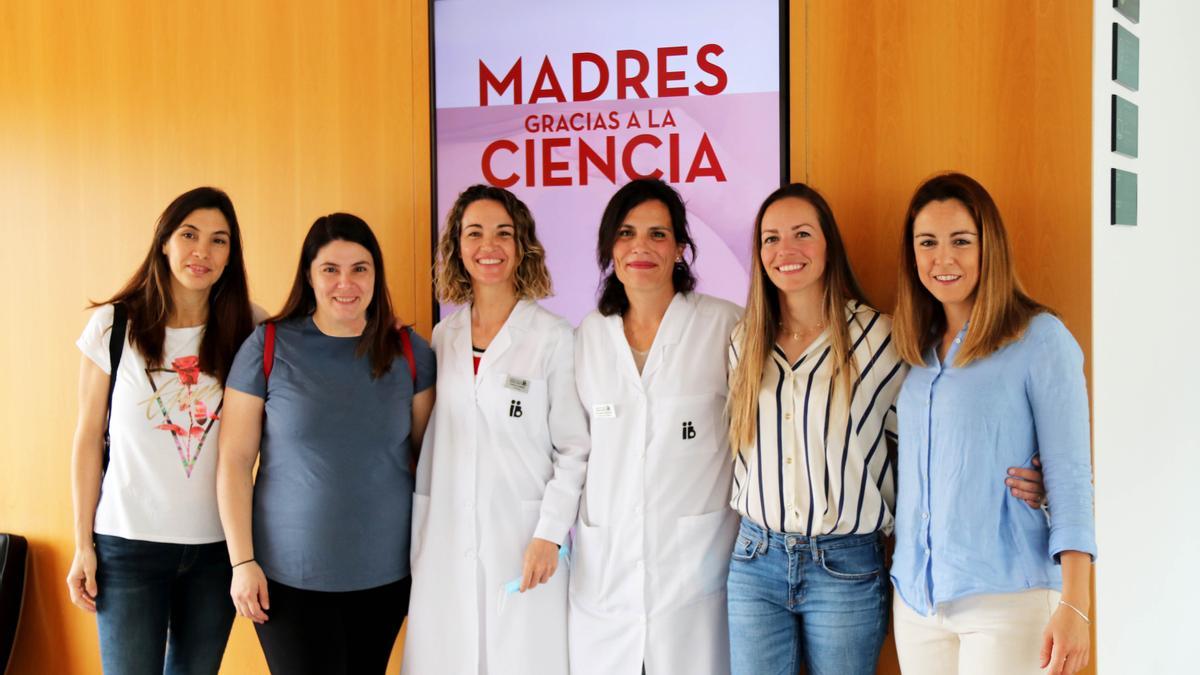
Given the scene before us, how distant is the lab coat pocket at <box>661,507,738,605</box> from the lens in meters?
2.56

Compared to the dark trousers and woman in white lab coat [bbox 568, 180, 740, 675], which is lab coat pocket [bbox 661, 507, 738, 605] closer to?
woman in white lab coat [bbox 568, 180, 740, 675]

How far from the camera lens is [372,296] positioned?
2668mm

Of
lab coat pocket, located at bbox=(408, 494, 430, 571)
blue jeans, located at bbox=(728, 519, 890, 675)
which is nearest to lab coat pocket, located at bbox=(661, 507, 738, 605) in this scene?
blue jeans, located at bbox=(728, 519, 890, 675)

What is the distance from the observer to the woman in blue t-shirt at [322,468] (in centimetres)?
250

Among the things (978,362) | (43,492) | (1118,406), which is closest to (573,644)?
(978,362)

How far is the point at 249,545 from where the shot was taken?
2.52 metres

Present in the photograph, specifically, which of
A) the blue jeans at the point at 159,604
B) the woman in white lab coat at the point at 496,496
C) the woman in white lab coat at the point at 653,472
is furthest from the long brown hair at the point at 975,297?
the blue jeans at the point at 159,604

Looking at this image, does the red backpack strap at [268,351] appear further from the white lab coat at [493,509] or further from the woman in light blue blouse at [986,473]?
the woman in light blue blouse at [986,473]

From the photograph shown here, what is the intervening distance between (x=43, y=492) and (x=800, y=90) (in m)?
3.14

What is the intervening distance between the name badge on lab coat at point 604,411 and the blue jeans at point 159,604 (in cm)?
117

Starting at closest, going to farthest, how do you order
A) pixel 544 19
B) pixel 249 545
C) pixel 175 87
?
pixel 249 545
pixel 544 19
pixel 175 87

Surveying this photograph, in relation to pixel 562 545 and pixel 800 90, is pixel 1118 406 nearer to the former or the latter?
pixel 800 90

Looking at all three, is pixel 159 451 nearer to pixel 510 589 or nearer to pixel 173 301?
pixel 173 301

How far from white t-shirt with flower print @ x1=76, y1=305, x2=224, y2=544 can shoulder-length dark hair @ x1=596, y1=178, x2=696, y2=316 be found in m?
1.19
